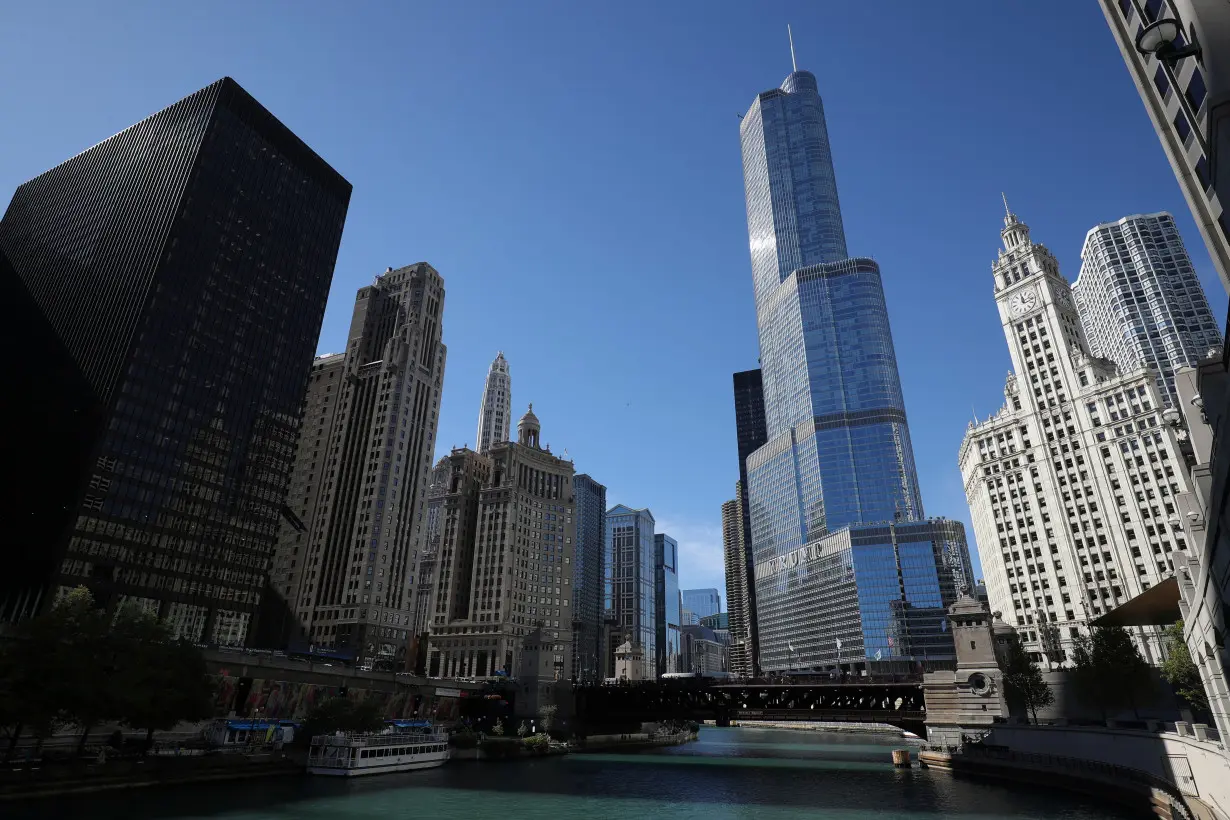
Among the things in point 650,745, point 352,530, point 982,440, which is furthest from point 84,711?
point 982,440

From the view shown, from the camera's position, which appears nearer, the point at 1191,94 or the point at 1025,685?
the point at 1191,94

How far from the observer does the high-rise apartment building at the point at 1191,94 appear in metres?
23.6

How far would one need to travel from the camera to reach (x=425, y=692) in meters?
128

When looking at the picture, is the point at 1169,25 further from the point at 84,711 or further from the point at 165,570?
the point at 165,570

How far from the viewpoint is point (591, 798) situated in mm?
71000

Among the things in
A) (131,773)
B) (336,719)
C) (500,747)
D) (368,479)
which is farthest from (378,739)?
(368,479)

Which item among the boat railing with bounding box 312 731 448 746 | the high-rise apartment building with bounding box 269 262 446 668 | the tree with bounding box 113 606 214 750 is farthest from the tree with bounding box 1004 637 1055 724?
the high-rise apartment building with bounding box 269 262 446 668

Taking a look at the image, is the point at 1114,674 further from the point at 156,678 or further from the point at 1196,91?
the point at 156,678

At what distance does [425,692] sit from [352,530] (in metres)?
52.1

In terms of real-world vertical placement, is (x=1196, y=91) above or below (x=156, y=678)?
above

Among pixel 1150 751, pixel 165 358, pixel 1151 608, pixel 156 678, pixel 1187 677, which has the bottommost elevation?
pixel 1150 751

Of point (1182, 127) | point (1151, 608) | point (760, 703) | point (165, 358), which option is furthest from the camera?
point (165, 358)

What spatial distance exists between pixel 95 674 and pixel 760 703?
99.4m

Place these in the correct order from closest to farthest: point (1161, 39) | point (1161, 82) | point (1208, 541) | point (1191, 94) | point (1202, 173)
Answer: point (1161, 39) < point (1191, 94) < point (1202, 173) < point (1208, 541) < point (1161, 82)
